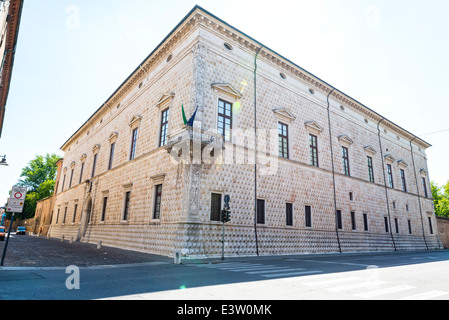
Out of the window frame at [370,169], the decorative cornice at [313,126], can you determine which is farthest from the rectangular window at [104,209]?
the window frame at [370,169]

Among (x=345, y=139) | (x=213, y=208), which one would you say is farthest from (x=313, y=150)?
(x=213, y=208)

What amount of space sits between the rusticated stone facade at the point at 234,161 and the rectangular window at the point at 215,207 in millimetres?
61

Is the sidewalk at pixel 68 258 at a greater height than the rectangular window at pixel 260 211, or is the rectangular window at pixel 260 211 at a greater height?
the rectangular window at pixel 260 211

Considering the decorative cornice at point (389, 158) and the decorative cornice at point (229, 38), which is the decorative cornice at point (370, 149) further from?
the decorative cornice at point (229, 38)

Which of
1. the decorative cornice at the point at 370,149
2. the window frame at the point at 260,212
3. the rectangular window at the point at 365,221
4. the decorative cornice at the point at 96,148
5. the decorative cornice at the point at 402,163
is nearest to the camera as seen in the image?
the window frame at the point at 260,212

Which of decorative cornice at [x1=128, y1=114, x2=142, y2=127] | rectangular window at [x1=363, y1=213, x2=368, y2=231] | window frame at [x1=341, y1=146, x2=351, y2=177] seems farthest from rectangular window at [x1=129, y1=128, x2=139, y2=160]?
rectangular window at [x1=363, y1=213, x2=368, y2=231]

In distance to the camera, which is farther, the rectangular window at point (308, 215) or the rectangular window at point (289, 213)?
the rectangular window at point (308, 215)

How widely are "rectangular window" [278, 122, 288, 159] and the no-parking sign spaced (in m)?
14.4

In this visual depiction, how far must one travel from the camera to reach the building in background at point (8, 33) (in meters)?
12.5

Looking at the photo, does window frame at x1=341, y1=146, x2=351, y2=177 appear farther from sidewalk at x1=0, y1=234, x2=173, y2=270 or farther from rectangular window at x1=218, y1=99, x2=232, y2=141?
sidewalk at x1=0, y1=234, x2=173, y2=270

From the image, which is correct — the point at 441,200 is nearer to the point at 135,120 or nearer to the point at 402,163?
the point at 402,163

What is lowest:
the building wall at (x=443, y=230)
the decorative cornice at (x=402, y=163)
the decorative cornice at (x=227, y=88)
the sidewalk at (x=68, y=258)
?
the sidewalk at (x=68, y=258)

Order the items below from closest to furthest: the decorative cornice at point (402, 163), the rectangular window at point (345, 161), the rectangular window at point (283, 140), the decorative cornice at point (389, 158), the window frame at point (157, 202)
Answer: the window frame at point (157, 202) → the rectangular window at point (283, 140) → the rectangular window at point (345, 161) → the decorative cornice at point (389, 158) → the decorative cornice at point (402, 163)

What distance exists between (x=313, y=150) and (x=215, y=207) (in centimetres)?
1069
